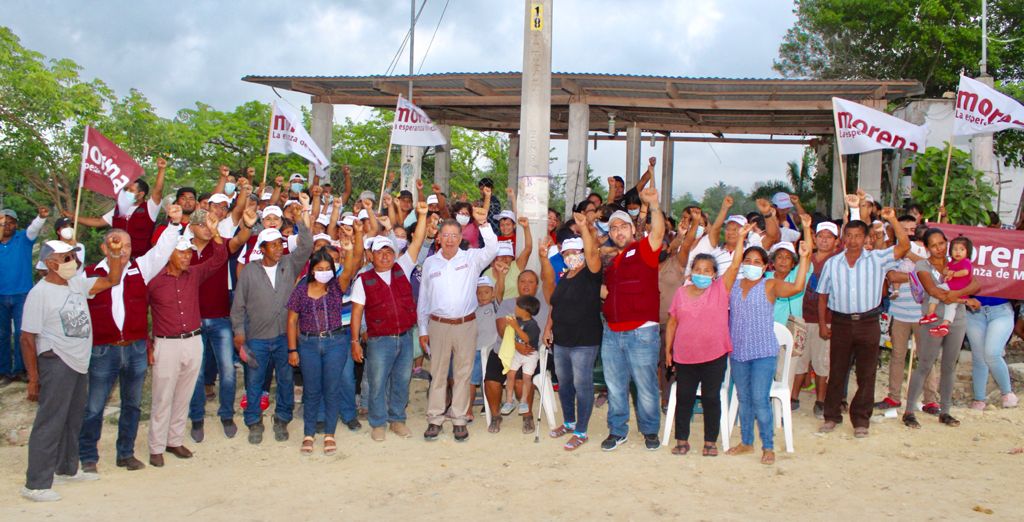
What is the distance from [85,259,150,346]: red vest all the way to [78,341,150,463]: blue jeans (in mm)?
83

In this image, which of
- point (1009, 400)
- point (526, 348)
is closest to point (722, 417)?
point (526, 348)

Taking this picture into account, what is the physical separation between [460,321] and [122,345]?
8.81 feet

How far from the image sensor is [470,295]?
7387 millimetres

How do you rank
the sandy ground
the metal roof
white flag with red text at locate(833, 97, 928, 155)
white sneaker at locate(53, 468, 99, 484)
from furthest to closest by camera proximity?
the metal roof
white flag with red text at locate(833, 97, 928, 155)
white sneaker at locate(53, 468, 99, 484)
the sandy ground

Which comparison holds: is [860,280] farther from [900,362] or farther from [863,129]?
[863,129]

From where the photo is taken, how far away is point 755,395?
21.8 feet

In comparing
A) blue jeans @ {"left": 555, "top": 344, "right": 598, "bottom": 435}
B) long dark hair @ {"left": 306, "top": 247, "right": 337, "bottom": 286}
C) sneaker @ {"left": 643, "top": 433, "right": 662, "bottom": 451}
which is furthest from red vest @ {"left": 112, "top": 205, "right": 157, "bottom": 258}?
sneaker @ {"left": 643, "top": 433, "right": 662, "bottom": 451}

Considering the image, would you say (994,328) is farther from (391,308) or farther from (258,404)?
(258,404)

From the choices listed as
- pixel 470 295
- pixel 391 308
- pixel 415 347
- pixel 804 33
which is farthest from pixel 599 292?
pixel 804 33

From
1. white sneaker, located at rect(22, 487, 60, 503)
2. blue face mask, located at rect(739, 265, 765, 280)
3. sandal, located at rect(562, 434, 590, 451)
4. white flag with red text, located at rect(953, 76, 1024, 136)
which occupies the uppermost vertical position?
white flag with red text, located at rect(953, 76, 1024, 136)

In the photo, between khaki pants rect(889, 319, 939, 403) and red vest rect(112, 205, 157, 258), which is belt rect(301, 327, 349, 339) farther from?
khaki pants rect(889, 319, 939, 403)

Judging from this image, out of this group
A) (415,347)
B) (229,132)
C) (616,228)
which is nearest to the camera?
(616,228)

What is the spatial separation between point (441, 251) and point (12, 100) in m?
10.8

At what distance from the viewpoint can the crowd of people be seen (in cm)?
641
